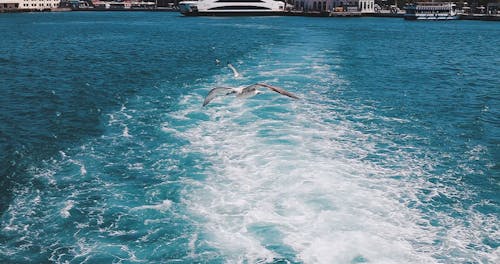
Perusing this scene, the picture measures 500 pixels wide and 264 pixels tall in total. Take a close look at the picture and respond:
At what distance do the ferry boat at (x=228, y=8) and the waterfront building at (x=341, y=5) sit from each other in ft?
61.1

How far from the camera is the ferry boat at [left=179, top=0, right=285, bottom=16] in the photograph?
457 feet

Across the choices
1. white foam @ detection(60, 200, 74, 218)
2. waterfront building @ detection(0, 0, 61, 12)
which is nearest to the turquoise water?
white foam @ detection(60, 200, 74, 218)

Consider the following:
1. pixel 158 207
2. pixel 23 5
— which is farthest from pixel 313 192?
pixel 23 5

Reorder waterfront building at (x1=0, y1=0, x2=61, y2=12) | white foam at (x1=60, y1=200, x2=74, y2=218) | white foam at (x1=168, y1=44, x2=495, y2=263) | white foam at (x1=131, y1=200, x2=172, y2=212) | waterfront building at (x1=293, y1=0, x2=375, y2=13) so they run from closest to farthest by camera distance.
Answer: white foam at (x1=168, y1=44, x2=495, y2=263) → white foam at (x1=60, y1=200, x2=74, y2=218) → white foam at (x1=131, y1=200, x2=172, y2=212) → waterfront building at (x1=293, y1=0, x2=375, y2=13) → waterfront building at (x1=0, y1=0, x2=61, y2=12)

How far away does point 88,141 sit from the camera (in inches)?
789

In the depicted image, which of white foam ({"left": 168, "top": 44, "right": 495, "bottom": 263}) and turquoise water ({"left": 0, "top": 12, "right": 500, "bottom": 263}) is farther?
turquoise water ({"left": 0, "top": 12, "right": 500, "bottom": 263})

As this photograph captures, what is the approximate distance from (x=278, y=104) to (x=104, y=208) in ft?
44.4

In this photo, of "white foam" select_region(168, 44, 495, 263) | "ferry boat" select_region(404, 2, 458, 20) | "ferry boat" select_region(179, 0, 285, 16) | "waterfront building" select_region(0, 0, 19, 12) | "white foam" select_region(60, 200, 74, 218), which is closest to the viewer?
"white foam" select_region(168, 44, 495, 263)

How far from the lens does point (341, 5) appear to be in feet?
494

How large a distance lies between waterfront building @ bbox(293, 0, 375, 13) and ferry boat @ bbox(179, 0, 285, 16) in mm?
18634

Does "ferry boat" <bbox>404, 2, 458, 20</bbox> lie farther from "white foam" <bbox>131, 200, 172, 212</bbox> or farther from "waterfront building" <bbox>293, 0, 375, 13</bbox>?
"white foam" <bbox>131, 200, 172, 212</bbox>

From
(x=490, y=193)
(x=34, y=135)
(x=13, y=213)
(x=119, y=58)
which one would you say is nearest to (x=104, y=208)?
(x=13, y=213)

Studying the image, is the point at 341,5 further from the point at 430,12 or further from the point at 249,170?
the point at 249,170

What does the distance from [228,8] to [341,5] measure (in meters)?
36.6
